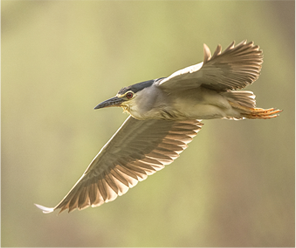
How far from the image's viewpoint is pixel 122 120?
16.2 ft

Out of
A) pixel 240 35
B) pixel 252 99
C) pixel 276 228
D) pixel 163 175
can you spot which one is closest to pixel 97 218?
pixel 163 175

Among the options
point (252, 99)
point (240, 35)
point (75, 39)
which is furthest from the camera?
point (75, 39)

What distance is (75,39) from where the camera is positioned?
5.44m

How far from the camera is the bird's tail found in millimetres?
2018

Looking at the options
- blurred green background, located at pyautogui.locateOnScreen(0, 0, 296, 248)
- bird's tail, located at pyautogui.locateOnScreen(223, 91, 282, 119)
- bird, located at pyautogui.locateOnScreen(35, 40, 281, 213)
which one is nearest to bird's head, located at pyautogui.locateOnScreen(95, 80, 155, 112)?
bird, located at pyautogui.locateOnScreen(35, 40, 281, 213)

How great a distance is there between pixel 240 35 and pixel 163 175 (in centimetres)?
199

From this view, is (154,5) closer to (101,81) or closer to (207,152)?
(101,81)

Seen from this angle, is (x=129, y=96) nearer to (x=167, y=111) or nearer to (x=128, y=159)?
(x=167, y=111)

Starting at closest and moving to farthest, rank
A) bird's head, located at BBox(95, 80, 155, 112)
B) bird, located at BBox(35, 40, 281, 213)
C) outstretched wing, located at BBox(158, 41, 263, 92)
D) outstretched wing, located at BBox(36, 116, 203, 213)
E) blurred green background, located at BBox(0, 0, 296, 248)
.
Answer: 1. outstretched wing, located at BBox(158, 41, 263, 92)
2. bird, located at BBox(35, 40, 281, 213)
3. bird's head, located at BBox(95, 80, 155, 112)
4. outstretched wing, located at BBox(36, 116, 203, 213)
5. blurred green background, located at BBox(0, 0, 296, 248)

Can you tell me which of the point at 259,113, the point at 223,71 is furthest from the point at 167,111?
the point at 259,113

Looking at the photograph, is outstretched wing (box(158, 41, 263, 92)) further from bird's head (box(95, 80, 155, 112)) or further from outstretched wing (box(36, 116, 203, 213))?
outstretched wing (box(36, 116, 203, 213))

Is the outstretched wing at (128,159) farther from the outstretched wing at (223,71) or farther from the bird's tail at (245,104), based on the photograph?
the outstretched wing at (223,71)

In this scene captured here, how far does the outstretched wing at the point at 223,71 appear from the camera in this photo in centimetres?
164

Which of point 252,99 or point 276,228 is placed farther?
point 276,228
